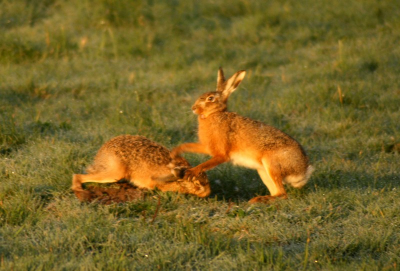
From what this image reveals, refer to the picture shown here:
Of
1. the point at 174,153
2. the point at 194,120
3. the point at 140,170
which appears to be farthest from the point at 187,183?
the point at 194,120

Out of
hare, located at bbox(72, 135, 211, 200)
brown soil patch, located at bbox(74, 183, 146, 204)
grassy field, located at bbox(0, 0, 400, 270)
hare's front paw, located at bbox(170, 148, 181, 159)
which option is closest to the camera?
grassy field, located at bbox(0, 0, 400, 270)

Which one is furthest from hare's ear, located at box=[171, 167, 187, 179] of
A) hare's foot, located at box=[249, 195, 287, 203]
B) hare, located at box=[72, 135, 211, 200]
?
hare's foot, located at box=[249, 195, 287, 203]

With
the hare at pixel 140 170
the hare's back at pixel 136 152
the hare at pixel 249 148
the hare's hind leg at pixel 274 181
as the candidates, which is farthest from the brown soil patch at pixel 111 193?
the hare's hind leg at pixel 274 181

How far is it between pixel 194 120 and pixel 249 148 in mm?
1733

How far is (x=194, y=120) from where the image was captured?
21.7 ft

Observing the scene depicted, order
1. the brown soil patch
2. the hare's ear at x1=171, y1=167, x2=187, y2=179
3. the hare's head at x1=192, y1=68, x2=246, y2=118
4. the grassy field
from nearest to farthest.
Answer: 1. the grassy field
2. the brown soil patch
3. the hare's ear at x1=171, y1=167, x2=187, y2=179
4. the hare's head at x1=192, y1=68, x2=246, y2=118

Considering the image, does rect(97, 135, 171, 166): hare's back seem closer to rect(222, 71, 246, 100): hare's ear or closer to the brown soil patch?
the brown soil patch

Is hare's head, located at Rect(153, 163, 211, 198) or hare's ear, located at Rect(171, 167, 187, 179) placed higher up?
hare's ear, located at Rect(171, 167, 187, 179)

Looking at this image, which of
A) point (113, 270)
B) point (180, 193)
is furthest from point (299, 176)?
point (113, 270)

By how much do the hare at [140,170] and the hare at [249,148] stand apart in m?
0.09

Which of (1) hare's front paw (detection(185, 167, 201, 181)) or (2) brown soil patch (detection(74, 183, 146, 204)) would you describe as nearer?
(2) brown soil patch (detection(74, 183, 146, 204))

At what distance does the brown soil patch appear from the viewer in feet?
15.2

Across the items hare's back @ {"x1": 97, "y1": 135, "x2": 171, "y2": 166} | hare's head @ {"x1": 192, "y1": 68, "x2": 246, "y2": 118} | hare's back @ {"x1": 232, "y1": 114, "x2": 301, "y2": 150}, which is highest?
hare's head @ {"x1": 192, "y1": 68, "x2": 246, "y2": 118}

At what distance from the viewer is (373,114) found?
22.7ft
